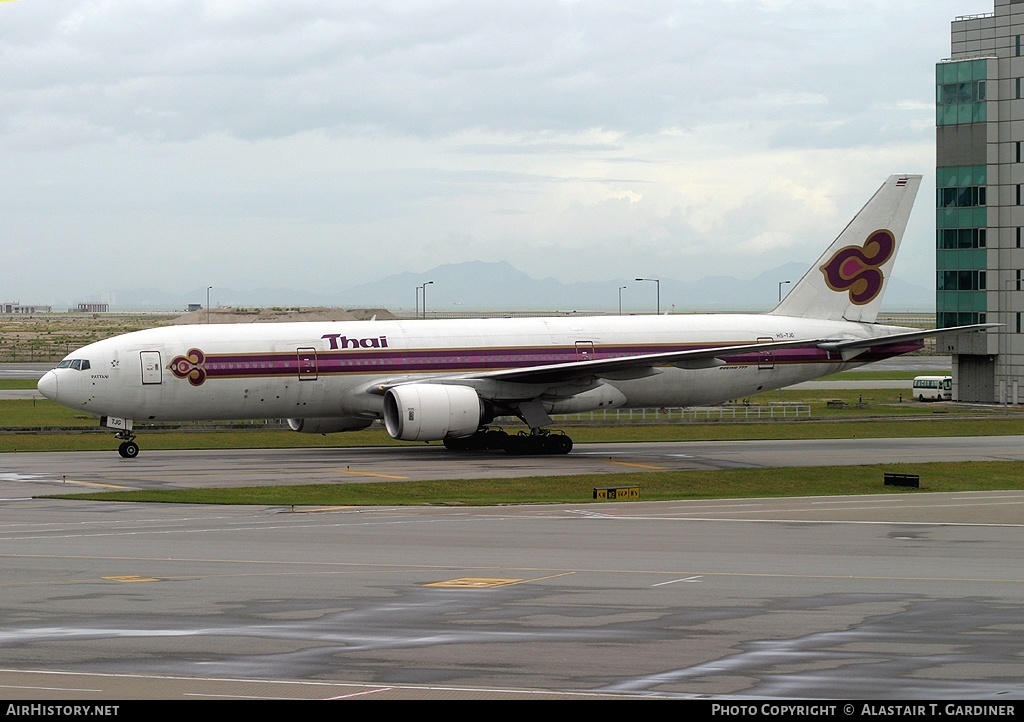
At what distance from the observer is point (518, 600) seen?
60.8 ft

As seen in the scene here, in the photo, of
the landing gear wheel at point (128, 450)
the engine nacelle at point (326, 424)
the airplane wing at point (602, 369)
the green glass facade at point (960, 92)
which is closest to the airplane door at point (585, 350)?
the airplane wing at point (602, 369)

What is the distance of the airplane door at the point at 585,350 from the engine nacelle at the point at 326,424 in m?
8.70

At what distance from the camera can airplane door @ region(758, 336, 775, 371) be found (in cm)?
4984

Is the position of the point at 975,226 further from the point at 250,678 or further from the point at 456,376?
the point at 250,678

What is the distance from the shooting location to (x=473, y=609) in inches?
703

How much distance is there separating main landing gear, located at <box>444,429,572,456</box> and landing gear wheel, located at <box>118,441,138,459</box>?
1158 centimetres

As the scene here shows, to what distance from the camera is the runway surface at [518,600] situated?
44.6 ft

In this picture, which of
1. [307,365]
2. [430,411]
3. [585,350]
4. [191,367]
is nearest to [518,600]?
[430,411]

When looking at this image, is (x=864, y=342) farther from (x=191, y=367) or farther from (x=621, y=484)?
(x=191, y=367)


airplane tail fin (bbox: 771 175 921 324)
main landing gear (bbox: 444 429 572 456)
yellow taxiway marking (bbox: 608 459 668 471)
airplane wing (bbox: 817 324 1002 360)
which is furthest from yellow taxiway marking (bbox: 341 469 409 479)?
airplane tail fin (bbox: 771 175 921 324)

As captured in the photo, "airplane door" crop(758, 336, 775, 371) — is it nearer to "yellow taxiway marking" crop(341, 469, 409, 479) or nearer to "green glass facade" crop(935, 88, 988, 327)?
"yellow taxiway marking" crop(341, 469, 409, 479)

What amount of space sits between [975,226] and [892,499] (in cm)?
4870

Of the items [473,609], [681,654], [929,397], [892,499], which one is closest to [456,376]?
[892,499]
